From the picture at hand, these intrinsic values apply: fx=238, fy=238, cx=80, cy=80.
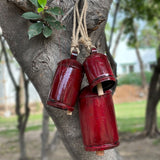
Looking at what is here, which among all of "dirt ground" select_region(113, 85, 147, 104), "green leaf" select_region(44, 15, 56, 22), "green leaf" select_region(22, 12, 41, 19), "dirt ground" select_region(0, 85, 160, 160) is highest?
"green leaf" select_region(22, 12, 41, 19)

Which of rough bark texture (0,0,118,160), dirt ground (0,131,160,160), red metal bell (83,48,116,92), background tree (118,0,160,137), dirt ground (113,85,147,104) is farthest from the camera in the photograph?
dirt ground (113,85,147,104)

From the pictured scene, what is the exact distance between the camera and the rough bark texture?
4.14ft

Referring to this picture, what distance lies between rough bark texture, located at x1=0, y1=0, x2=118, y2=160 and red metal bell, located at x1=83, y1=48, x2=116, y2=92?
185mm

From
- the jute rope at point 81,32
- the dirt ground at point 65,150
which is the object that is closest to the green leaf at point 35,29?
the jute rope at point 81,32

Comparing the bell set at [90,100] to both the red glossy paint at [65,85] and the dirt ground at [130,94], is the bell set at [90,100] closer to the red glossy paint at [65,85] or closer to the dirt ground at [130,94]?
the red glossy paint at [65,85]

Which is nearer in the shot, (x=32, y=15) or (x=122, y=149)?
(x=32, y=15)

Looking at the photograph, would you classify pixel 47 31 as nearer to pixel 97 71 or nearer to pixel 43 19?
pixel 43 19

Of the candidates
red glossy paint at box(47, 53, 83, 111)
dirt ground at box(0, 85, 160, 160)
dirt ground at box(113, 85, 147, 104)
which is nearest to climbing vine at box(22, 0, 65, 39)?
red glossy paint at box(47, 53, 83, 111)

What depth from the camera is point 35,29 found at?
1185 mm

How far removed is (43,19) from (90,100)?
47cm

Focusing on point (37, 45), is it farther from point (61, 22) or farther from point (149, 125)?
point (149, 125)

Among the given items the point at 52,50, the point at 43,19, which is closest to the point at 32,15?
the point at 43,19

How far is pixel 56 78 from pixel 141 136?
615cm

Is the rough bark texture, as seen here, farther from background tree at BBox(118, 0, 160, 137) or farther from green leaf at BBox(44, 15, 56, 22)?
background tree at BBox(118, 0, 160, 137)
